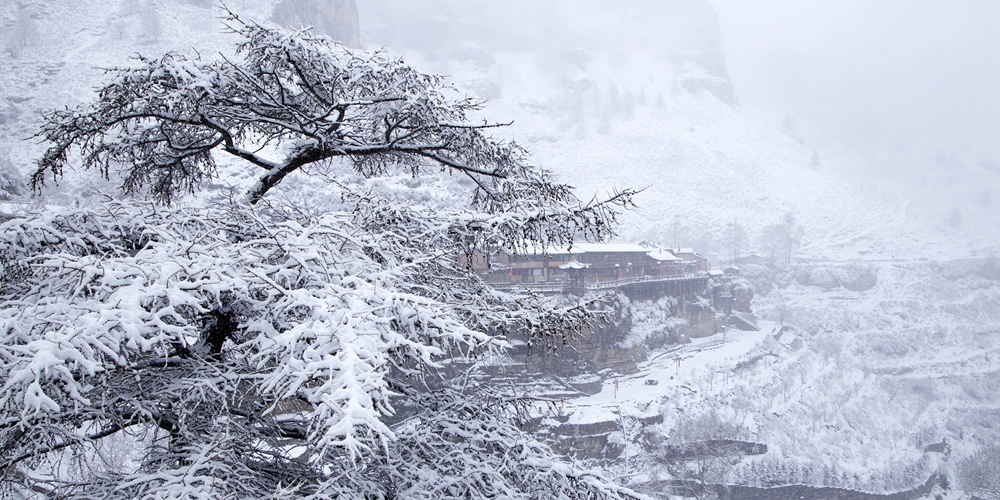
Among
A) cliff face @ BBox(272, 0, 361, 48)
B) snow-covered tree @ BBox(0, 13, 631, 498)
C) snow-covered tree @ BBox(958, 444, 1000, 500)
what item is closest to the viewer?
snow-covered tree @ BBox(0, 13, 631, 498)

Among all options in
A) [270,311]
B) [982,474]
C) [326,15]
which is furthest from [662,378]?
[326,15]

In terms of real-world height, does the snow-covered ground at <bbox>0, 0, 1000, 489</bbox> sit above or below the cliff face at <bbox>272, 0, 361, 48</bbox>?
below

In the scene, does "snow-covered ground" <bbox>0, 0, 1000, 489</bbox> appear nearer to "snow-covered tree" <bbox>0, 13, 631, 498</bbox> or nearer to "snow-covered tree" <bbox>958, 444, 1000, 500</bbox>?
"snow-covered tree" <bbox>0, 13, 631, 498</bbox>

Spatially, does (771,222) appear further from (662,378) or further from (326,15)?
(326,15)

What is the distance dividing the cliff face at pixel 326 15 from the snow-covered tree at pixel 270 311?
9184 cm

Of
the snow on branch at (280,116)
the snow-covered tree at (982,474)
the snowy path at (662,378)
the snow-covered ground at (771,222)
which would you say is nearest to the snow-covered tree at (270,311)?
the snow on branch at (280,116)

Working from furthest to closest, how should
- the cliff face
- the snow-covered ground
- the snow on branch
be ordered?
the cliff face, the snow-covered ground, the snow on branch

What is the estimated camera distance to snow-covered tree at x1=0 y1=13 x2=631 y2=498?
6.16ft

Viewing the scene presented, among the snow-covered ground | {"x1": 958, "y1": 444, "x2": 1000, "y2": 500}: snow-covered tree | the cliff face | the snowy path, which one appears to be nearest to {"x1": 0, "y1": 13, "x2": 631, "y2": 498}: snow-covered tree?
the snow-covered ground

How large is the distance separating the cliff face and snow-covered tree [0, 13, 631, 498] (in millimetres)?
91838

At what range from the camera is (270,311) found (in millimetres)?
2330

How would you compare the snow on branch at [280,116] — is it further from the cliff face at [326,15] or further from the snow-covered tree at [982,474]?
the cliff face at [326,15]

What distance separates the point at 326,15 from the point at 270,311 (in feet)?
378

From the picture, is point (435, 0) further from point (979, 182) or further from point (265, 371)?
point (265, 371)
